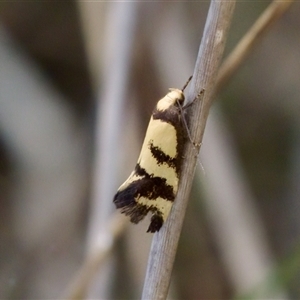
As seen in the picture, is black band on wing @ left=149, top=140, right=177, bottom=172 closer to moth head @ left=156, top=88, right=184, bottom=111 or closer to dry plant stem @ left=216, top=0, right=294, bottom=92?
moth head @ left=156, top=88, right=184, bottom=111

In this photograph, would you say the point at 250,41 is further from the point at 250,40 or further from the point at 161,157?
the point at 161,157

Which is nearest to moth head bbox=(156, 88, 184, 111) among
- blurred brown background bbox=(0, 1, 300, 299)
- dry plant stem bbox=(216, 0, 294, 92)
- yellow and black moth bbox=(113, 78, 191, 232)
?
yellow and black moth bbox=(113, 78, 191, 232)

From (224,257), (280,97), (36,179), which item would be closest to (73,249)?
(36,179)

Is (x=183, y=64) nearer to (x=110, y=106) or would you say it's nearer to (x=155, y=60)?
(x=155, y=60)

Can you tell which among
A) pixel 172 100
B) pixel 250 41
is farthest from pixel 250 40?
pixel 172 100

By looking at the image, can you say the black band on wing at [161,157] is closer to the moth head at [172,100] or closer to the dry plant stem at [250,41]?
the moth head at [172,100]
